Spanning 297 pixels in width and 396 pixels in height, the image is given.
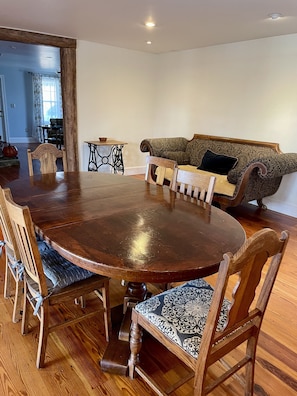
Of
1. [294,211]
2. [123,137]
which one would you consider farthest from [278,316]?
[123,137]

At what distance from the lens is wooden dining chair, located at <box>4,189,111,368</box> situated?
53.0 inches

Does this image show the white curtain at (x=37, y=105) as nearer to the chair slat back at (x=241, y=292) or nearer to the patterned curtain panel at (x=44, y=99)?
the patterned curtain panel at (x=44, y=99)

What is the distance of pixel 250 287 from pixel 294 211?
3.41 m

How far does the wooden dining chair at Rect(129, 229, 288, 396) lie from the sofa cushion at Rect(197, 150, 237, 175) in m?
2.83

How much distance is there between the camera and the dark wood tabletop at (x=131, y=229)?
3.85 ft

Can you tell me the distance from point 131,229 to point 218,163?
2978mm

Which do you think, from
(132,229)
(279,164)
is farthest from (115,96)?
(132,229)

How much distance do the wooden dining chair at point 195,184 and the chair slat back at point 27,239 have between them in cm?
115

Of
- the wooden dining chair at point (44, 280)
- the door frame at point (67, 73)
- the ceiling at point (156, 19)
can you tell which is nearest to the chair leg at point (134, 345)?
the wooden dining chair at point (44, 280)

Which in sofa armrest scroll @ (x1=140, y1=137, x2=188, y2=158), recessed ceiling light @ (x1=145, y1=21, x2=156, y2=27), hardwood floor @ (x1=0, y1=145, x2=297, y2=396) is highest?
recessed ceiling light @ (x1=145, y1=21, x2=156, y2=27)

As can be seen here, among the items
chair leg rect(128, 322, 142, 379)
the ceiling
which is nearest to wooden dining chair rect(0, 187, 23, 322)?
chair leg rect(128, 322, 142, 379)

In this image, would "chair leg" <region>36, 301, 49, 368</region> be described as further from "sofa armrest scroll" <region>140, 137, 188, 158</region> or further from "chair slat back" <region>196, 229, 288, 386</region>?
"sofa armrest scroll" <region>140, 137, 188, 158</region>

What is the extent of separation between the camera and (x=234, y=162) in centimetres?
Answer: 413

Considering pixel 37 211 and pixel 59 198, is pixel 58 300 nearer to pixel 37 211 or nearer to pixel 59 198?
pixel 37 211
